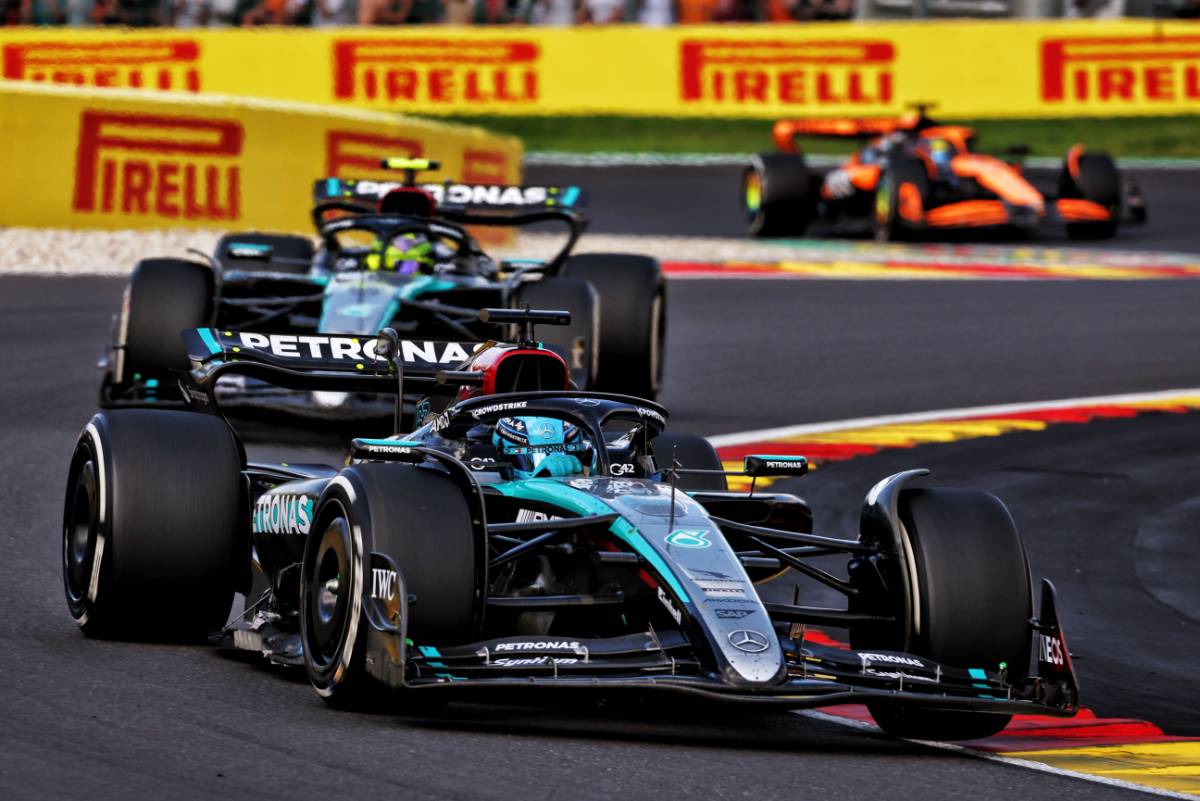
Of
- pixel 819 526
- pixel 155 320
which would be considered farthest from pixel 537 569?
pixel 155 320

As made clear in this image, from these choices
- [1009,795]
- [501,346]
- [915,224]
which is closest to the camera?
[1009,795]

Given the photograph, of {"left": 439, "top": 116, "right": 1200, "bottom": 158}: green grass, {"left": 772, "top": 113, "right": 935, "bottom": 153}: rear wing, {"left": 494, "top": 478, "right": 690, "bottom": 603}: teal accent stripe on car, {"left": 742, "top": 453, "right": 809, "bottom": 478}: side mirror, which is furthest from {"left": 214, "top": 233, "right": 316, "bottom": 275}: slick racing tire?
{"left": 439, "top": 116, "right": 1200, "bottom": 158}: green grass

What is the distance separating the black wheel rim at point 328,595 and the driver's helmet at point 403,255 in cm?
752

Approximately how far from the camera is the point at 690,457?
952cm

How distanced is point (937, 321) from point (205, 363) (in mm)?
11339

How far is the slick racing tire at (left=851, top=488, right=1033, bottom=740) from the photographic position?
24.3 ft

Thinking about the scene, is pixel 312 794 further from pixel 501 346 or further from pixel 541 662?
pixel 501 346

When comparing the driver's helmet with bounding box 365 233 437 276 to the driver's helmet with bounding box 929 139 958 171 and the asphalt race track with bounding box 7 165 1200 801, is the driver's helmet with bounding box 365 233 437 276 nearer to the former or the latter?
the asphalt race track with bounding box 7 165 1200 801

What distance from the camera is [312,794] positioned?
6.14m

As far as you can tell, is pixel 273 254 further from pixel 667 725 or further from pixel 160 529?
pixel 667 725

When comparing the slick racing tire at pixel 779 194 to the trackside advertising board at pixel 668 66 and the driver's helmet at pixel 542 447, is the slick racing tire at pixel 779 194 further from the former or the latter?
the driver's helmet at pixel 542 447

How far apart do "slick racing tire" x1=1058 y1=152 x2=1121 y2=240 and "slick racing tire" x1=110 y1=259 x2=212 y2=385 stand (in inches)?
539

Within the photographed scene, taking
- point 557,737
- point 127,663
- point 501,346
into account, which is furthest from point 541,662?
point 501,346

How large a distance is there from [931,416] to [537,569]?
7.80 metres
